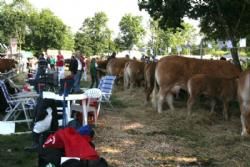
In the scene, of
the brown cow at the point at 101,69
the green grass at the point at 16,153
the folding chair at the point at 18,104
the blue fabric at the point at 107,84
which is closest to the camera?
the green grass at the point at 16,153

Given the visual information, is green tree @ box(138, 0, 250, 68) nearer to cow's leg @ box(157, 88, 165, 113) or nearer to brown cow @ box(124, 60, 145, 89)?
brown cow @ box(124, 60, 145, 89)

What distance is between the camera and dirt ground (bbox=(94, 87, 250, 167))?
7.90 metres

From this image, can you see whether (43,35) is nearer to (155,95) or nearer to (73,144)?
(155,95)

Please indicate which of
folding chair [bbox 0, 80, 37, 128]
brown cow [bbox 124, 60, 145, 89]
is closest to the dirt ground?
folding chair [bbox 0, 80, 37, 128]

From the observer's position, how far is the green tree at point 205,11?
57.2ft

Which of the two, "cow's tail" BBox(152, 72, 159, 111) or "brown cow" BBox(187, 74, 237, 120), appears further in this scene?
"cow's tail" BBox(152, 72, 159, 111)

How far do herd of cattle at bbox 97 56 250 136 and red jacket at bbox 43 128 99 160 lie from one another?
575cm

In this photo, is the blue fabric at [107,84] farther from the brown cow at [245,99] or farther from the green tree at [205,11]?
the brown cow at [245,99]

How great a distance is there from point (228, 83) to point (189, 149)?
4.50 meters

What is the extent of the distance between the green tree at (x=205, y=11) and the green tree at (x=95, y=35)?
2530 inches

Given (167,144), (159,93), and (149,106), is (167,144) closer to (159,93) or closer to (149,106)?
(159,93)

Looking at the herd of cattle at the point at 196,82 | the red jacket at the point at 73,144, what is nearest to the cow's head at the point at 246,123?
the herd of cattle at the point at 196,82

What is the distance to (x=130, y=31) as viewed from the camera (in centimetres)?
7925

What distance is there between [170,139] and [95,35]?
258 ft
